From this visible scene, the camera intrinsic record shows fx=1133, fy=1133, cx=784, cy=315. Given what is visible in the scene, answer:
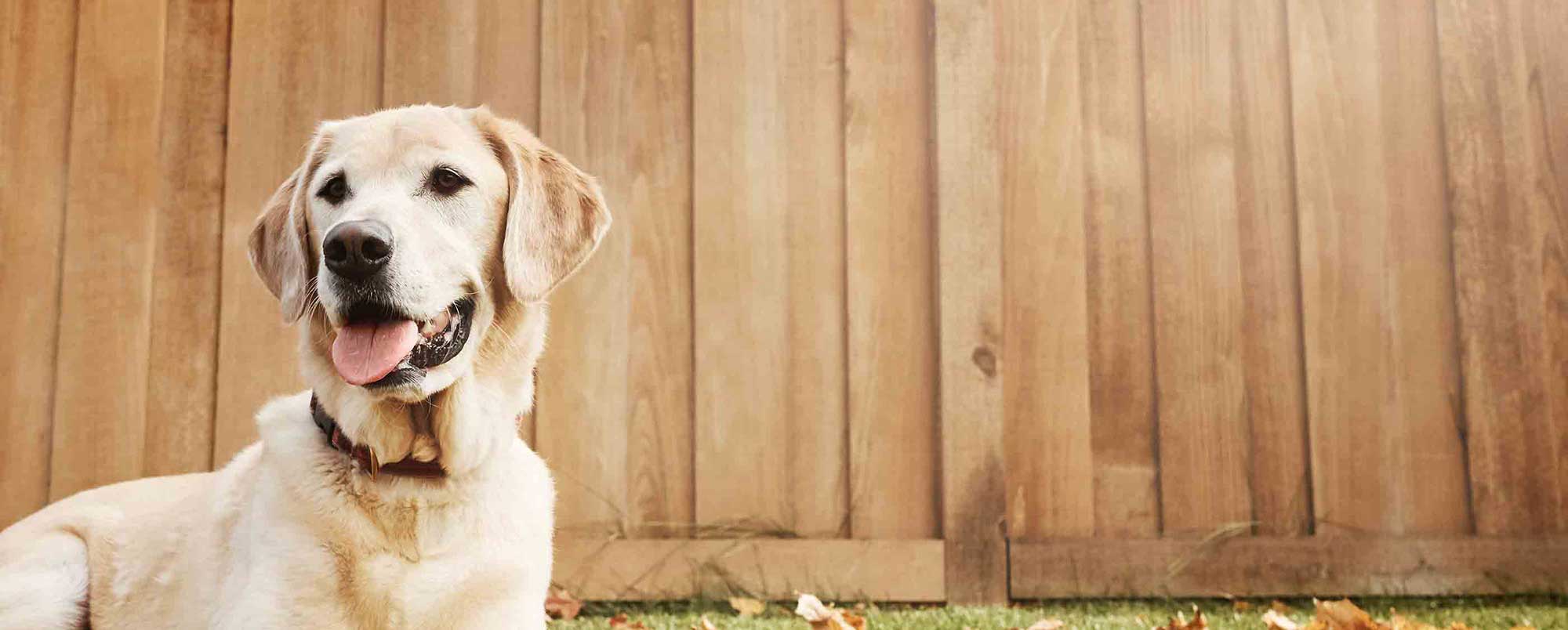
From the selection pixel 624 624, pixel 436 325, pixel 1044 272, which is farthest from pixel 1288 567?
pixel 436 325

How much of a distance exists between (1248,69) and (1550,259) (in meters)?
1.15

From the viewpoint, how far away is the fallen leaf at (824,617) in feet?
9.02

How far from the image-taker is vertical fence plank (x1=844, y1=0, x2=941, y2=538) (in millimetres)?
3502

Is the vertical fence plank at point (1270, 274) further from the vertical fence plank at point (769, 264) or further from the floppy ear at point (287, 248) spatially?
the floppy ear at point (287, 248)

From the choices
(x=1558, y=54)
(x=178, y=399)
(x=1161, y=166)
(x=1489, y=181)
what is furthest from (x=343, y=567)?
(x=1558, y=54)

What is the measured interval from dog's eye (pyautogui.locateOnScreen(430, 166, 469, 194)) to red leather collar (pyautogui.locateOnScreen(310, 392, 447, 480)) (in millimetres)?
465

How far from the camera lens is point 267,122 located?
3.53 meters

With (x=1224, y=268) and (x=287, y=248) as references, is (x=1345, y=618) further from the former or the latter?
(x=287, y=248)

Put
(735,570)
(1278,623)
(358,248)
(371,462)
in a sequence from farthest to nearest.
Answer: (735,570) → (1278,623) → (371,462) → (358,248)

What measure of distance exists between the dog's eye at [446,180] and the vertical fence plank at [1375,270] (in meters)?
2.68

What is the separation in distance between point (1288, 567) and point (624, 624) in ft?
6.61

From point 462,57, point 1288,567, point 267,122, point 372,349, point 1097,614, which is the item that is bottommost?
point 1097,614

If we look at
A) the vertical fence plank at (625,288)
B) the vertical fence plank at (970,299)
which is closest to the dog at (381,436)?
the vertical fence plank at (625,288)

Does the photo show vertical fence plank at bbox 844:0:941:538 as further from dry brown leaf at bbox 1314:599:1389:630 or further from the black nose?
the black nose
